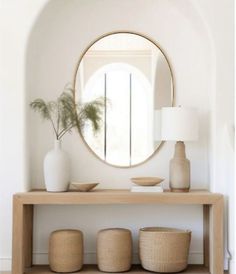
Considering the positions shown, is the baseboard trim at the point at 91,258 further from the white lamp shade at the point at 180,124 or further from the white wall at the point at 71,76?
the white lamp shade at the point at 180,124

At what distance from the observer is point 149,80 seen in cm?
417

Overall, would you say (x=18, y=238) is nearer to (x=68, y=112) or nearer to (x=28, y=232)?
(x=28, y=232)

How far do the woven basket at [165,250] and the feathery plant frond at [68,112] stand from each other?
3.30 feet

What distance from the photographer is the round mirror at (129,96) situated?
416 centimetres

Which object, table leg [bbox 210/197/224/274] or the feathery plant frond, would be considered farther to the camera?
the feathery plant frond

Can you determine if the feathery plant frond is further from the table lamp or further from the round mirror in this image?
the table lamp

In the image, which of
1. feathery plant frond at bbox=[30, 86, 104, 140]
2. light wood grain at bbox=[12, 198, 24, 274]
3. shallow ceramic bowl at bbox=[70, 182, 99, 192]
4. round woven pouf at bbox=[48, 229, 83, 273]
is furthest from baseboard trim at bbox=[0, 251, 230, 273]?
feathery plant frond at bbox=[30, 86, 104, 140]

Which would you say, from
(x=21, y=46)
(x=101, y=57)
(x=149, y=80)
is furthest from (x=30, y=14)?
(x=149, y=80)

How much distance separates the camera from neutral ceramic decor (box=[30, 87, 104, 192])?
155 inches

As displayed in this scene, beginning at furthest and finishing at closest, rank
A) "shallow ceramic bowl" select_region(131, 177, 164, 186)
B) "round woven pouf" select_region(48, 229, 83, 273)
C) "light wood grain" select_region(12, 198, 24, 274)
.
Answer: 1. "shallow ceramic bowl" select_region(131, 177, 164, 186)
2. "round woven pouf" select_region(48, 229, 83, 273)
3. "light wood grain" select_region(12, 198, 24, 274)

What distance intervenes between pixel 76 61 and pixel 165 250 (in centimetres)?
166

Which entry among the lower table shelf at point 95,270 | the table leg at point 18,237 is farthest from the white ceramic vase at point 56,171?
the lower table shelf at point 95,270

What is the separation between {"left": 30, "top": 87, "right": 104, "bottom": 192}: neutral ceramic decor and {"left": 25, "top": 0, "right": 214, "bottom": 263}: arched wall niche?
0.25 ft

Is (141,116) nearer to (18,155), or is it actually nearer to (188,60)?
(188,60)
